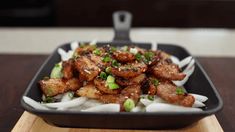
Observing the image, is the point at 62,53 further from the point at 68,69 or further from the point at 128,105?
the point at 128,105

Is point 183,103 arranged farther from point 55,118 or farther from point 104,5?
point 104,5

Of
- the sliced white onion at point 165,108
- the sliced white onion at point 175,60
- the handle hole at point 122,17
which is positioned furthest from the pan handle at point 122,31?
the sliced white onion at point 165,108

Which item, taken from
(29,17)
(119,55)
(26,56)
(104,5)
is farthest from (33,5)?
(119,55)

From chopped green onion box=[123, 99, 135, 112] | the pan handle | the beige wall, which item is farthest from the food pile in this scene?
the beige wall

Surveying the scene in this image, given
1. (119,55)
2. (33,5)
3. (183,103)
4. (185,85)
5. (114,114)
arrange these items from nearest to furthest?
1. (114,114)
2. (183,103)
3. (119,55)
4. (185,85)
5. (33,5)

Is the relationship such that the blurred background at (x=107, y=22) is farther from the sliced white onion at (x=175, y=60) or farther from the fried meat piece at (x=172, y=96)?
the fried meat piece at (x=172, y=96)

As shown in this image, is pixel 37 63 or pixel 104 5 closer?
pixel 37 63
